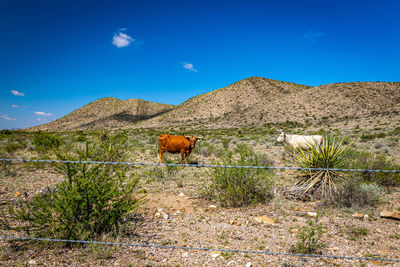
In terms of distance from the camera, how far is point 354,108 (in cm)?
5384

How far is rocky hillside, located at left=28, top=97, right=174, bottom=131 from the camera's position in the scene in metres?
95.3

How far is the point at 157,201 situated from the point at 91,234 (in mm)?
2398

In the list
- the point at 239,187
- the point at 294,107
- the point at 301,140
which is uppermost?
the point at 294,107

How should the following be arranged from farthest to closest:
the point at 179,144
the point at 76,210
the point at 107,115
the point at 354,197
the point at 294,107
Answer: the point at 107,115 → the point at 294,107 → the point at 179,144 → the point at 354,197 → the point at 76,210

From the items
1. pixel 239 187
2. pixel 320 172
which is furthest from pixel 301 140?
pixel 239 187

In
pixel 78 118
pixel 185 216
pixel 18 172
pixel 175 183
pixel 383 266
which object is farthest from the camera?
pixel 78 118

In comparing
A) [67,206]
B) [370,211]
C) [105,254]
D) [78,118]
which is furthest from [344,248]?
[78,118]

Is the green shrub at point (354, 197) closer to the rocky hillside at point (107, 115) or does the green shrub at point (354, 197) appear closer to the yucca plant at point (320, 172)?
the yucca plant at point (320, 172)

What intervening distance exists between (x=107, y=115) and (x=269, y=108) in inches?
3008

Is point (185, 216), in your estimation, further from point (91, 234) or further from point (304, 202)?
point (304, 202)

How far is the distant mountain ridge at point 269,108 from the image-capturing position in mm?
52438

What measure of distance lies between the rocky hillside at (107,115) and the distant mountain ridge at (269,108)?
383 millimetres

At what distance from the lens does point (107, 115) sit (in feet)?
353

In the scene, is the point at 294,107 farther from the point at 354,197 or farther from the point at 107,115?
the point at 107,115
